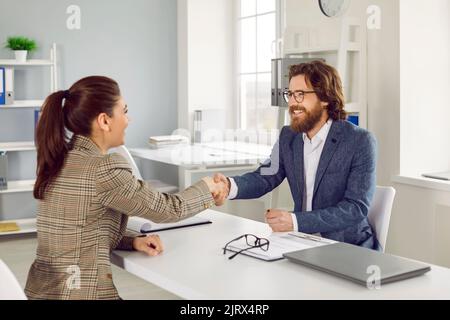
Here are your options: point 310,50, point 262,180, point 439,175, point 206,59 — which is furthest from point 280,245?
point 206,59

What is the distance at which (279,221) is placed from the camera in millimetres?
2156

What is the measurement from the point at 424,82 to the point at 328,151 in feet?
4.50

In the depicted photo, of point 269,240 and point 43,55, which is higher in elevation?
point 43,55

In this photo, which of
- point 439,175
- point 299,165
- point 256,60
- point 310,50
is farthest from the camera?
point 256,60

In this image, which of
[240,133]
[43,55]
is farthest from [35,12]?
[240,133]

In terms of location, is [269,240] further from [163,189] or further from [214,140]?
[214,140]

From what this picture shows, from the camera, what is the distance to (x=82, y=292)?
1.72m

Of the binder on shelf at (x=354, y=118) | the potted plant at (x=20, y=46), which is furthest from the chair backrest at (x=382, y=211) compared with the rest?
the potted plant at (x=20, y=46)

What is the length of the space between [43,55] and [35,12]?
34cm

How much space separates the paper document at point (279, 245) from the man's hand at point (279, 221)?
5 centimetres

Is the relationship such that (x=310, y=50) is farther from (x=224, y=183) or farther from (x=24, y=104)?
(x=24, y=104)

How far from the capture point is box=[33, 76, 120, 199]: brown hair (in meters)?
1.79

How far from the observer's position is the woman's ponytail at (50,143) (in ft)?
5.86

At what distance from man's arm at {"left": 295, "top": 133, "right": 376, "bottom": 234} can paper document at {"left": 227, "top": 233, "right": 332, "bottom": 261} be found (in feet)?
0.55
